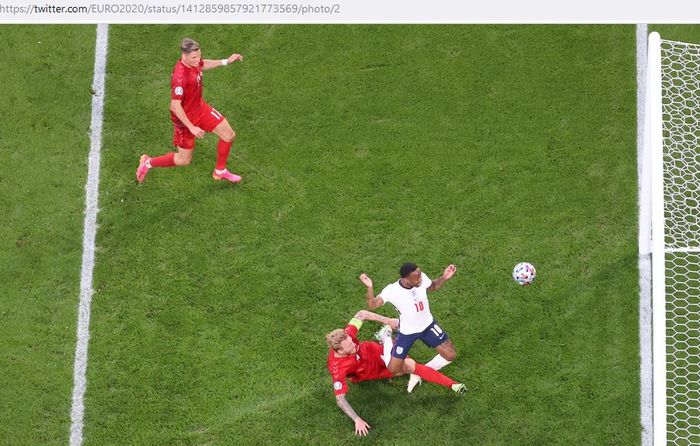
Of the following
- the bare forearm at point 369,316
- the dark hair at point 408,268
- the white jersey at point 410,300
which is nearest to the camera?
the dark hair at point 408,268

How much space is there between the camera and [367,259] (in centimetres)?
1208

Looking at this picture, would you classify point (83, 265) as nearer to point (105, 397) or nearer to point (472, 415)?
point (105, 397)

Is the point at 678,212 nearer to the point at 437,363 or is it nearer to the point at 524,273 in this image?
the point at 524,273

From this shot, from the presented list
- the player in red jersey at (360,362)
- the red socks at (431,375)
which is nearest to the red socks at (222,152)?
the player in red jersey at (360,362)

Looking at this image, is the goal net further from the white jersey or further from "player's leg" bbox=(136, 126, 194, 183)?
"player's leg" bbox=(136, 126, 194, 183)

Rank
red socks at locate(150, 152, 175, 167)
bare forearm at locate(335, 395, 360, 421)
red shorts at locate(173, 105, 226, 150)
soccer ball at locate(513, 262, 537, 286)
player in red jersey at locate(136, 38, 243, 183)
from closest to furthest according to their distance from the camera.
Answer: bare forearm at locate(335, 395, 360, 421) < player in red jersey at locate(136, 38, 243, 183) < soccer ball at locate(513, 262, 537, 286) < red shorts at locate(173, 105, 226, 150) < red socks at locate(150, 152, 175, 167)

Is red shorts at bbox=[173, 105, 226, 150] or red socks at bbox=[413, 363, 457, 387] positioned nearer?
red socks at bbox=[413, 363, 457, 387]

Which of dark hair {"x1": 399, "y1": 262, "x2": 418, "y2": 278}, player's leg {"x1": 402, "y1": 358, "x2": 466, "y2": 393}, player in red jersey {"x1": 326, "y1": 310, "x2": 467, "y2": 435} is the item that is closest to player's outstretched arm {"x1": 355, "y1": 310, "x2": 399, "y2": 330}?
player in red jersey {"x1": 326, "y1": 310, "x2": 467, "y2": 435}

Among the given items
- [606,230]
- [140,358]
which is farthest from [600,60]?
[140,358]

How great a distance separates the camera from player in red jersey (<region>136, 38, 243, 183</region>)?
11.1 meters

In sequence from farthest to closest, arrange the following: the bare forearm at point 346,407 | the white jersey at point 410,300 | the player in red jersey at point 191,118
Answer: the player in red jersey at point 191,118 < the bare forearm at point 346,407 < the white jersey at point 410,300

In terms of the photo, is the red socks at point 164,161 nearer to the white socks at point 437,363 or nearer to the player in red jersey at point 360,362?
the player in red jersey at point 360,362

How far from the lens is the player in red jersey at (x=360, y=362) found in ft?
34.9

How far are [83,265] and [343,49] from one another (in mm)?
4398
